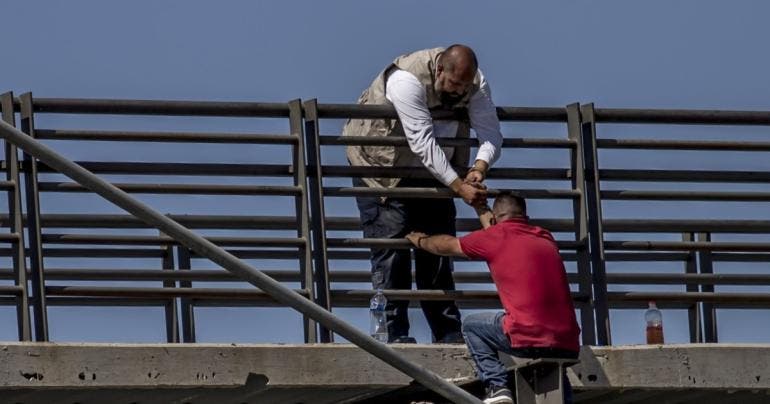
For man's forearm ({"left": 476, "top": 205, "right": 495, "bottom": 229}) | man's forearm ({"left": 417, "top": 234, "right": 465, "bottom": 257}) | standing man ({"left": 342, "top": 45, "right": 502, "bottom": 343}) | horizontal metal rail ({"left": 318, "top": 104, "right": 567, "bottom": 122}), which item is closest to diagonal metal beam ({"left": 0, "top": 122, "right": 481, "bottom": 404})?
man's forearm ({"left": 417, "top": 234, "right": 465, "bottom": 257})

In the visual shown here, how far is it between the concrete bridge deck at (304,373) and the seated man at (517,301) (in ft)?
1.09

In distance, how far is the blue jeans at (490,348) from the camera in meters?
12.4

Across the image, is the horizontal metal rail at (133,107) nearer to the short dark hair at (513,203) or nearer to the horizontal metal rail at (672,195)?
the short dark hair at (513,203)

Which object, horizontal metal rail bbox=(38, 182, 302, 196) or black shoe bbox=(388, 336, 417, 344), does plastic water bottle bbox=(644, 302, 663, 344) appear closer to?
black shoe bbox=(388, 336, 417, 344)

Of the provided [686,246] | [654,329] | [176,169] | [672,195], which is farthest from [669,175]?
[176,169]

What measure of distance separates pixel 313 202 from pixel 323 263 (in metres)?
0.41

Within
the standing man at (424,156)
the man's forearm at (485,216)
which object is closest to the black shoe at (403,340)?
the standing man at (424,156)

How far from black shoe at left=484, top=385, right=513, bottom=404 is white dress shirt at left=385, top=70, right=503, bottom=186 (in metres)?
1.42

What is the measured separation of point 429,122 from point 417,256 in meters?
0.99

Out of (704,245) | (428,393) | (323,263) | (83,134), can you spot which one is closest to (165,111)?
(83,134)

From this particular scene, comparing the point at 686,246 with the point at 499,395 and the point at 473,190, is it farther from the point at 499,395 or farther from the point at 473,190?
the point at 499,395

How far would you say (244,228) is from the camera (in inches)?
543

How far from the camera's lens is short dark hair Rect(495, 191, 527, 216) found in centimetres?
1250

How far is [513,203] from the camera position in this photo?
12.5m
